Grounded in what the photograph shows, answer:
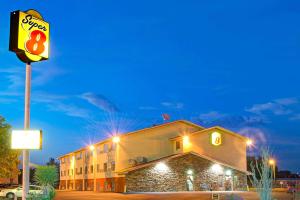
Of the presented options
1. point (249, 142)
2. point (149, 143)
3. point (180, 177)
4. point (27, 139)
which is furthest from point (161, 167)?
point (27, 139)

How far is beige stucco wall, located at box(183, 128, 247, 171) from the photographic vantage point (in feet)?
206

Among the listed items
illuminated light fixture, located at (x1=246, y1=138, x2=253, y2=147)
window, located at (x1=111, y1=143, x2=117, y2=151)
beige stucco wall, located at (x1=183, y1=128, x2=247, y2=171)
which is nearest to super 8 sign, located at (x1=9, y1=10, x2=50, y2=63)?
beige stucco wall, located at (x1=183, y1=128, x2=247, y2=171)

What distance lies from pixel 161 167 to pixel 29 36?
45.6m

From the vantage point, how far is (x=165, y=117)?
68188 mm

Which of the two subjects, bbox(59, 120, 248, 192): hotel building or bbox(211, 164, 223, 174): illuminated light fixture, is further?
bbox(211, 164, 223, 174): illuminated light fixture

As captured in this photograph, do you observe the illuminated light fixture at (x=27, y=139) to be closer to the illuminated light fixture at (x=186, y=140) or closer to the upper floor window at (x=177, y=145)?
the illuminated light fixture at (x=186, y=140)

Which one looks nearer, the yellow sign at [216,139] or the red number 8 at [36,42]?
the red number 8 at [36,42]

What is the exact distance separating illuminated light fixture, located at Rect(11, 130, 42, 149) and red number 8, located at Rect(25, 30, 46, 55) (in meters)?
2.40

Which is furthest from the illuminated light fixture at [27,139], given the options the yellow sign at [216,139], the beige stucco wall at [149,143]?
the yellow sign at [216,139]

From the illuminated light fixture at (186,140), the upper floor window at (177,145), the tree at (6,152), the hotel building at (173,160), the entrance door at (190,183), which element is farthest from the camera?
the upper floor window at (177,145)

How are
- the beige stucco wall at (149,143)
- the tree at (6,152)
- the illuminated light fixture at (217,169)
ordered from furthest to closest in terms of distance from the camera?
the beige stucco wall at (149,143) → the illuminated light fixture at (217,169) → the tree at (6,152)

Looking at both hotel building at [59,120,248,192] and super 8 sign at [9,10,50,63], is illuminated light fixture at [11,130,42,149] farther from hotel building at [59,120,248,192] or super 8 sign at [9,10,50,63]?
hotel building at [59,120,248,192]

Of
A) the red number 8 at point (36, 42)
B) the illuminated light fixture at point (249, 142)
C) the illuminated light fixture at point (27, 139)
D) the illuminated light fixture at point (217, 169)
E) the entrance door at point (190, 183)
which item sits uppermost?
the red number 8 at point (36, 42)

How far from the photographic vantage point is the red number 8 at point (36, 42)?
15.4 meters
